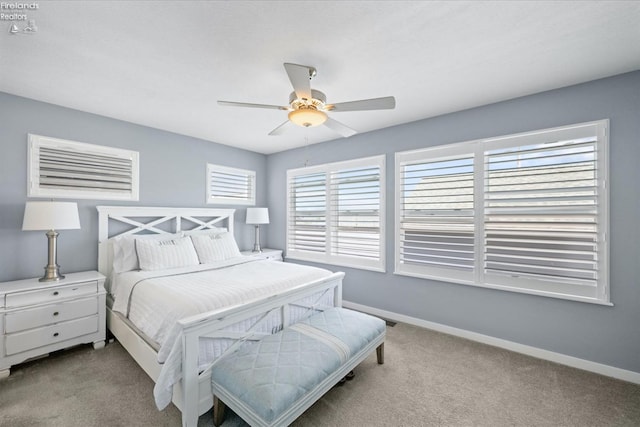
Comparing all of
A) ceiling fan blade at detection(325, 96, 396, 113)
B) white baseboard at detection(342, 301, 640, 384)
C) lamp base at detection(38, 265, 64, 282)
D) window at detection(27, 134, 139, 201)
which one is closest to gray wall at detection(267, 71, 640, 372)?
white baseboard at detection(342, 301, 640, 384)

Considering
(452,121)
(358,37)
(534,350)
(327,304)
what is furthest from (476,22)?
(534,350)

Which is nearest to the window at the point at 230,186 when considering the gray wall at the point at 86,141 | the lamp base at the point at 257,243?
the gray wall at the point at 86,141

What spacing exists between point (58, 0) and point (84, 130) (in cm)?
207

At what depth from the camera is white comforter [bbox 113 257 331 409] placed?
1.79 meters

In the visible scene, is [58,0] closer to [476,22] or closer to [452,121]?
[476,22]

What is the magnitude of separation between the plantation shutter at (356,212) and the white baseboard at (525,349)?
0.88m

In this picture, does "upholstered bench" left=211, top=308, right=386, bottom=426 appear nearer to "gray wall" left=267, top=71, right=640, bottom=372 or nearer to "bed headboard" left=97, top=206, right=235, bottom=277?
"gray wall" left=267, top=71, right=640, bottom=372

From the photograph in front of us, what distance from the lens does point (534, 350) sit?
2713 millimetres

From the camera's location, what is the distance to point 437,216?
3322mm

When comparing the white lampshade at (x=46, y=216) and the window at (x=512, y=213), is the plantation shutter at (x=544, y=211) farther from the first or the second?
the white lampshade at (x=46, y=216)

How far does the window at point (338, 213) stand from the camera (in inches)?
153

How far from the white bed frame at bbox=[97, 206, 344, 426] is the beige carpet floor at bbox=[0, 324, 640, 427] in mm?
212

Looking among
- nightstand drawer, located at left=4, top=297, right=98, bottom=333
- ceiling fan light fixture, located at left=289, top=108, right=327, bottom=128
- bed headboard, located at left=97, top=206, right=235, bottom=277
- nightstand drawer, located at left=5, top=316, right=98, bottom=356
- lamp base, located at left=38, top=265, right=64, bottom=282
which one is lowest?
nightstand drawer, located at left=5, top=316, right=98, bottom=356

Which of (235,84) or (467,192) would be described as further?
(467,192)
